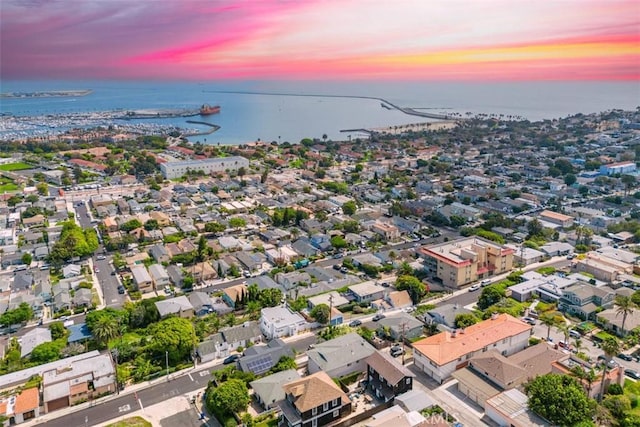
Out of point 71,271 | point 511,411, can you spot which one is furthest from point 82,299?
point 511,411

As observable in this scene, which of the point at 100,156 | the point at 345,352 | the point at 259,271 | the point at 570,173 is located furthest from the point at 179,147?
the point at 345,352

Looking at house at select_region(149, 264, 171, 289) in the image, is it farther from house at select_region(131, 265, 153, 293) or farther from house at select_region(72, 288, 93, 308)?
house at select_region(72, 288, 93, 308)

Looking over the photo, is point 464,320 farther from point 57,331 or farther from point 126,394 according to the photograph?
point 57,331

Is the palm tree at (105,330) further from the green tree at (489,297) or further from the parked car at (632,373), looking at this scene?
the parked car at (632,373)

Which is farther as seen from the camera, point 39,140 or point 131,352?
point 39,140

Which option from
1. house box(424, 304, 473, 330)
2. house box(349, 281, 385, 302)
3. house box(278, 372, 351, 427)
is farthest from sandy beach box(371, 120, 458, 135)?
house box(278, 372, 351, 427)

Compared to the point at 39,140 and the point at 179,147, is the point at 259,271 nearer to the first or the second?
the point at 179,147
